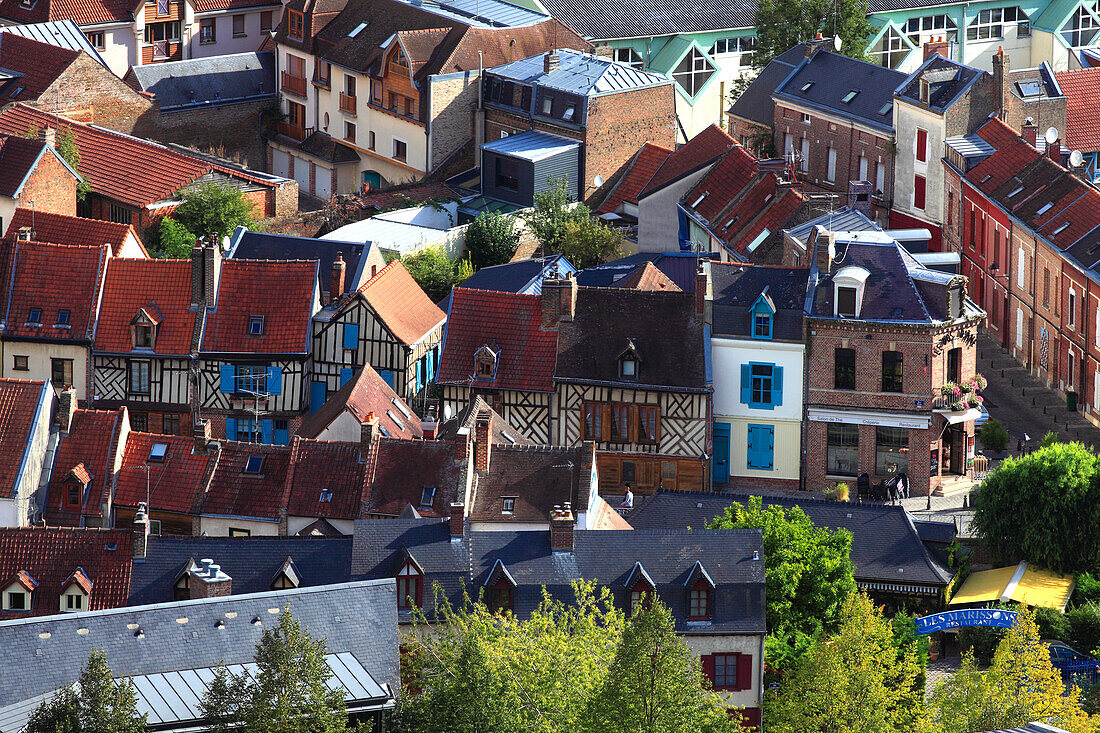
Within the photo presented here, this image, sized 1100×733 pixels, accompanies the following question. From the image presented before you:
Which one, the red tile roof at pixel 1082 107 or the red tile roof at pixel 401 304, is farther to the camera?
the red tile roof at pixel 1082 107

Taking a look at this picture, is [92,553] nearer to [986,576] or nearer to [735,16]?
[986,576]

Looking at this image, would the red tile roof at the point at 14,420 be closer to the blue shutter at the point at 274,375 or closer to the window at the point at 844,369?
the blue shutter at the point at 274,375

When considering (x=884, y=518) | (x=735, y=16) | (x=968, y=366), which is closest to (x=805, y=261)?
(x=968, y=366)

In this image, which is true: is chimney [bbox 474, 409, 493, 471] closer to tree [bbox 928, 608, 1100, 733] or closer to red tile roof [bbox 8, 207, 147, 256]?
tree [bbox 928, 608, 1100, 733]

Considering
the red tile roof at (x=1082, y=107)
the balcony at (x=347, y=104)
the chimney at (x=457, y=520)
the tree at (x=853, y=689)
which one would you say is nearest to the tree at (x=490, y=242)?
the balcony at (x=347, y=104)

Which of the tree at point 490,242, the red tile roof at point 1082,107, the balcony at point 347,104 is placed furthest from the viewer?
the balcony at point 347,104

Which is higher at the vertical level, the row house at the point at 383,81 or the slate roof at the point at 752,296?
the row house at the point at 383,81

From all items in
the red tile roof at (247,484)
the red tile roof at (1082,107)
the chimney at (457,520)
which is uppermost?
the red tile roof at (1082,107)
